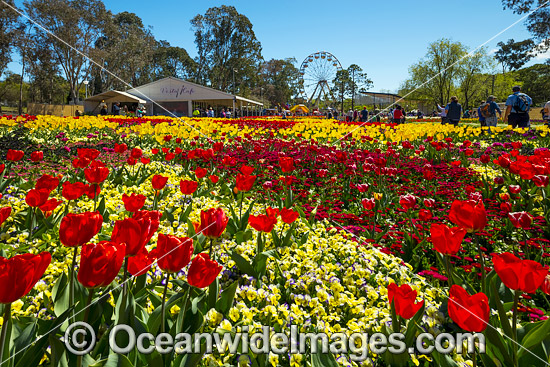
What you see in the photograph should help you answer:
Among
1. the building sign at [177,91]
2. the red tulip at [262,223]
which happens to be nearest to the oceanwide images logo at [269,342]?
the red tulip at [262,223]

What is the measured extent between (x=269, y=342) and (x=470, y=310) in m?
0.74

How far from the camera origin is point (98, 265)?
907 millimetres

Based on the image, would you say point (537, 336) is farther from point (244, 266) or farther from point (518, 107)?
point (518, 107)

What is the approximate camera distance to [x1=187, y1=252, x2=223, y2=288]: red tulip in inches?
42.7

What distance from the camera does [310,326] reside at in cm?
148

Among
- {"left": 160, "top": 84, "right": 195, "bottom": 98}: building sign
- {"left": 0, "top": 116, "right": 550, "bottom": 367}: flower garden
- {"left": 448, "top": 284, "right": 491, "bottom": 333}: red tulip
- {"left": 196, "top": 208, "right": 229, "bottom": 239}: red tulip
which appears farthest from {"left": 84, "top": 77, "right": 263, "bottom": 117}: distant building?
{"left": 448, "top": 284, "right": 491, "bottom": 333}: red tulip

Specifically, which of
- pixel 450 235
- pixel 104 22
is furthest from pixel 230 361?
pixel 104 22

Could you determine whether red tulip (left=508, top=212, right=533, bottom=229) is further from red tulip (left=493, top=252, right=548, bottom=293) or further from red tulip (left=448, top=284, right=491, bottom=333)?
red tulip (left=448, top=284, right=491, bottom=333)

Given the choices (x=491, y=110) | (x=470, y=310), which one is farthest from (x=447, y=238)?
(x=491, y=110)

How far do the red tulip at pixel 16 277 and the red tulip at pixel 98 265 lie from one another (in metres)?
0.10

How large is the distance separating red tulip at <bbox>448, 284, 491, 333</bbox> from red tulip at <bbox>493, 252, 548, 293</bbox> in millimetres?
136

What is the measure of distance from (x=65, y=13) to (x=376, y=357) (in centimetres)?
3552

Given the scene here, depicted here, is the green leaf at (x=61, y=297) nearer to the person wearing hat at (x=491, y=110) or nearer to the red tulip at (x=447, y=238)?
the red tulip at (x=447, y=238)

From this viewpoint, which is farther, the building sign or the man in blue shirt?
the building sign
